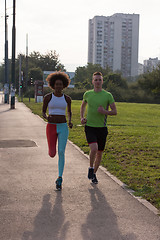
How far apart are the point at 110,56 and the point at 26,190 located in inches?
6764

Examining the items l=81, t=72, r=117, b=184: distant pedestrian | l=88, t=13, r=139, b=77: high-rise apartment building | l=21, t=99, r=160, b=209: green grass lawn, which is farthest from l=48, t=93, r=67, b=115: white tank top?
l=88, t=13, r=139, b=77: high-rise apartment building

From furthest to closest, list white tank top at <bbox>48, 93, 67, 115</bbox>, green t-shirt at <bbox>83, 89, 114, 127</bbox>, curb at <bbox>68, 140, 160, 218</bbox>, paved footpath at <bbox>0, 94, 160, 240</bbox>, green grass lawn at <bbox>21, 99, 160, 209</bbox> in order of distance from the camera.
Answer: green t-shirt at <bbox>83, 89, 114, 127</bbox>, green grass lawn at <bbox>21, 99, 160, 209</bbox>, white tank top at <bbox>48, 93, 67, 115</bbox>, curb at <bbox>68, 140, 160, 218</bbox>, paved footpath at <bbox>0, 94, 160, 240</bbox>

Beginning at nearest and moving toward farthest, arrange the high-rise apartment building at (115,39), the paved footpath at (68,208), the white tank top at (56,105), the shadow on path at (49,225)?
the shadow on path at (49,225) < the paved footpath at (68,208) < the white tank top at (56,105) < the high-rise apartment building at (115,39)

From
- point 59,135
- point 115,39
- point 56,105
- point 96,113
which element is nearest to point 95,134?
point 96,113

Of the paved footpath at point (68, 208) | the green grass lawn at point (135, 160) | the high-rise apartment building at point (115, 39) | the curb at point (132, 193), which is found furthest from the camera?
the high-rise apartment building at point (115, 39)

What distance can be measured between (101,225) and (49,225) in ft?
1.84

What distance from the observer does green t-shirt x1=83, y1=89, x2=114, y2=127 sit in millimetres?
6438

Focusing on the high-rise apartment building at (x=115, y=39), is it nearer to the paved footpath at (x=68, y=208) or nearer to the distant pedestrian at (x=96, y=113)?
the paved footpath at (x=68, y=208)

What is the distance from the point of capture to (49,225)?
14.5ft

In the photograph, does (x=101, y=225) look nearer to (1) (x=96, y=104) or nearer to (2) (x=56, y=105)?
(2) (x=56, y=105)

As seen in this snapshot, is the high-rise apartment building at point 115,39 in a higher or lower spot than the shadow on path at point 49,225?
higher

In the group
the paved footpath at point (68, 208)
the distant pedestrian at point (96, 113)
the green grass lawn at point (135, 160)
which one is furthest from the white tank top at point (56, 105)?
the green grass lawn at point (135, 160)

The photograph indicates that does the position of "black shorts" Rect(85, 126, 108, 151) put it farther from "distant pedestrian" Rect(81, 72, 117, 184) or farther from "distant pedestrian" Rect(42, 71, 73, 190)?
"distant pedestrian" Rect(42, 71, 73, 190)

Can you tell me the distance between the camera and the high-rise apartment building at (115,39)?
172 m
